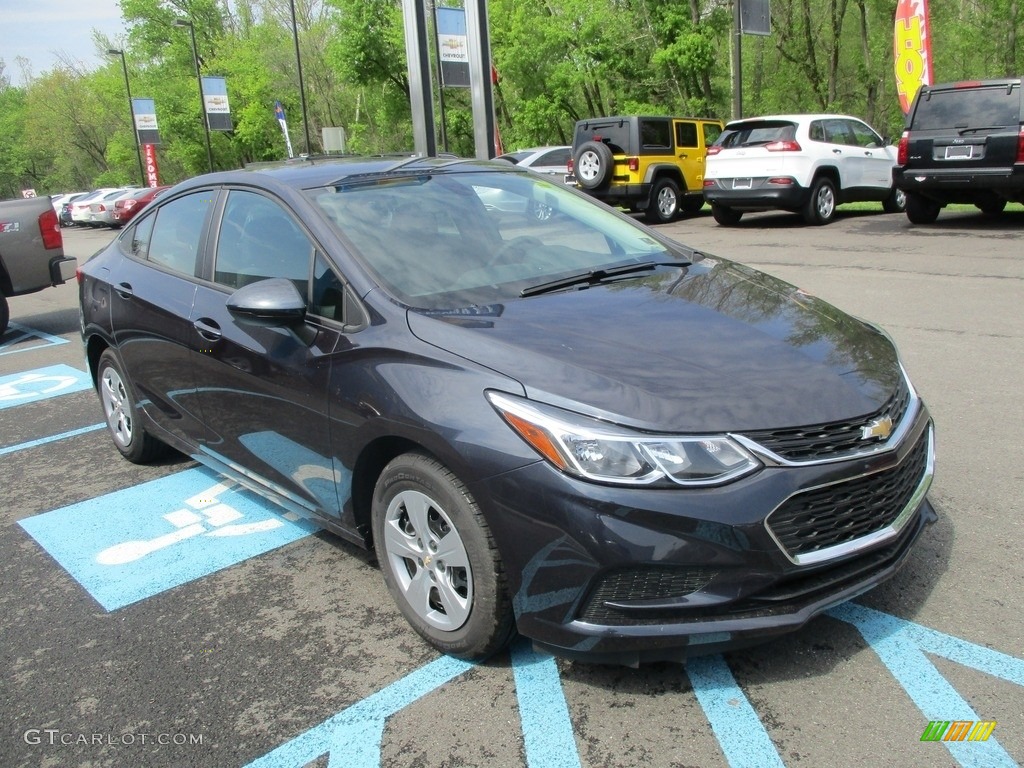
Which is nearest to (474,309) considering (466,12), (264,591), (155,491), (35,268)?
(264,591)

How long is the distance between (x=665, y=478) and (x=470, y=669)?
102 cm

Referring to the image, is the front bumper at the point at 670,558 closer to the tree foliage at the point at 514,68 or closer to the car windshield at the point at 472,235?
the car windshield at the point at 472,235

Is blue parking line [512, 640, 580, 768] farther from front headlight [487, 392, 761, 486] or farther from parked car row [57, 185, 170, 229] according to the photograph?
parked car row [57, 185, 170, 229]

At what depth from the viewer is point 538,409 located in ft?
8.43

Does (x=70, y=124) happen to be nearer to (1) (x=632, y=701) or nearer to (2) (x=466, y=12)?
(2) (x=466, y=12)

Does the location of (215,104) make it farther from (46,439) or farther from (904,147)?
(46,439)

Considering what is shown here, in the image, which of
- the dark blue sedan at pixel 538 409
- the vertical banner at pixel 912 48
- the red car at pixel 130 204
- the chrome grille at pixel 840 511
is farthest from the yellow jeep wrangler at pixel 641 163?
the red car at pixel 130 204

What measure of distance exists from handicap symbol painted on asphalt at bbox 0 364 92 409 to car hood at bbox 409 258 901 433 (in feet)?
17.3

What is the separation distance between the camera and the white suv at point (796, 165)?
48.7 feet

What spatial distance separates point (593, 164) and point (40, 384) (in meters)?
12.4

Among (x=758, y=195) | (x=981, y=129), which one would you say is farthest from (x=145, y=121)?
(x=981, y=129)

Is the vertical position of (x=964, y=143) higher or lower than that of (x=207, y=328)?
higher

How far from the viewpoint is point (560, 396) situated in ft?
8.46

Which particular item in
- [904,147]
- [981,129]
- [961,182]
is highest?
[981,129]
